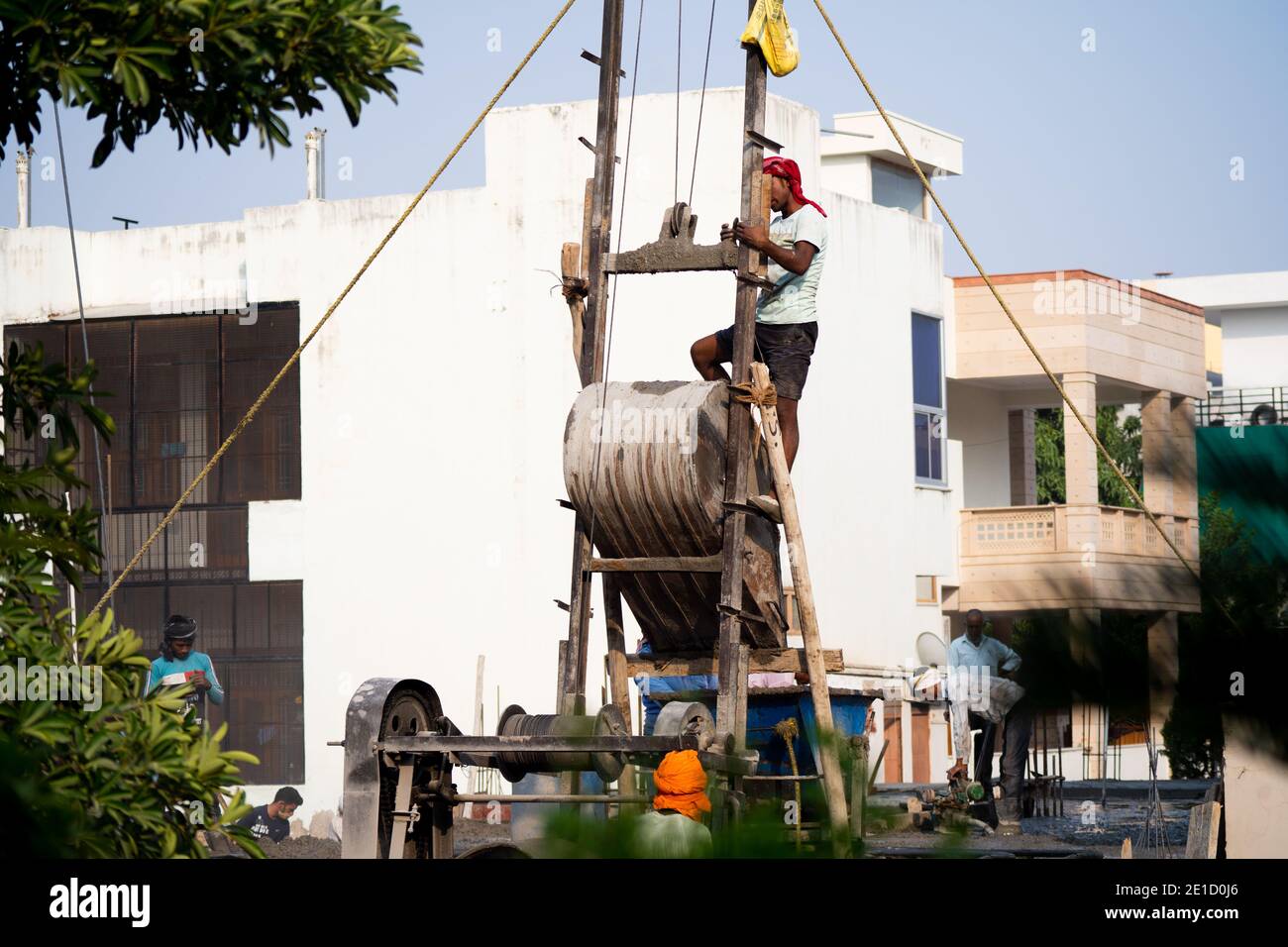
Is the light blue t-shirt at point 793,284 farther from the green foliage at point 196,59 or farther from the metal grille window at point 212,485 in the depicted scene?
the metal grille window at point 212,485

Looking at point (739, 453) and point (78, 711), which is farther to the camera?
point (739, 453)

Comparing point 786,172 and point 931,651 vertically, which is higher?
point 786,172

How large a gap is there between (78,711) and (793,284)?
233 inches

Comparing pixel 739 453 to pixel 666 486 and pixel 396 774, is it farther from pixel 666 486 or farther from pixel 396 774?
pixel 396 774

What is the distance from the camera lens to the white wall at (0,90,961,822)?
909 inches

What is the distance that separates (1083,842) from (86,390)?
8300 mm

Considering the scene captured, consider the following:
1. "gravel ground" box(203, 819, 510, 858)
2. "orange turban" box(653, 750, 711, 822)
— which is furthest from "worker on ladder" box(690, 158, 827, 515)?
"gravel ground" box(203, 819, 510, 858)

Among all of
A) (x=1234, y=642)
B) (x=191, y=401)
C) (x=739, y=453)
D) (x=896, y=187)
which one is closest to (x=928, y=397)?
(x=896, y=187)

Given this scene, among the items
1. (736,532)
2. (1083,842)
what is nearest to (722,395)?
(736,532)

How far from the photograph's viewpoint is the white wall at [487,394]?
75.7ft

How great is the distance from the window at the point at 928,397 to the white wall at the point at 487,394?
0.97m

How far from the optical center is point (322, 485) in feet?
81.1

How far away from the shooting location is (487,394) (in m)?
23.8
